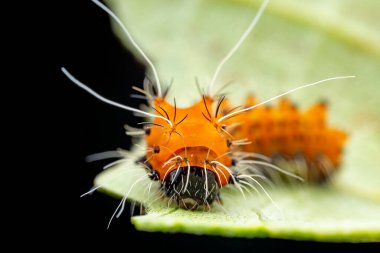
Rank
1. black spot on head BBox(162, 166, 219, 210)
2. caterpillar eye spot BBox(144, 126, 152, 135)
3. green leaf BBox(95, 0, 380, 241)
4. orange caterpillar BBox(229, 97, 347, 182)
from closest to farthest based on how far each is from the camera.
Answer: black spot on head BBox(162, 166, 219, 210), caterpillar eye spot BBox(144, 126, 152, 135), orange caterpillar BBox(229, 97, 347, 182), green leaf BBox(95, 0, 380, 241)

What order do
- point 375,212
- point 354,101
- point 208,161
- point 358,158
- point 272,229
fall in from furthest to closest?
point 354,101 < point 358,158 < point 375,212 < point 208,161 < point 272,229

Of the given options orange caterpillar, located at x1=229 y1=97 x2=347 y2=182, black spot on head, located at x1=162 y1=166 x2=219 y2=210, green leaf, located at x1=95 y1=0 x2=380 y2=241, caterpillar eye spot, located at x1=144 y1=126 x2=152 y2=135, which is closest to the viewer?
black spot on head, located at x1=162 y1=166 x2=219 y2=210

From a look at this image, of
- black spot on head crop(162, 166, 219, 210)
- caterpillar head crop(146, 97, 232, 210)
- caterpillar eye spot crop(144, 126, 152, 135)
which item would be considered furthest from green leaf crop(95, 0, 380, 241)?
black spot on head crop(162, 166, 219, 210)

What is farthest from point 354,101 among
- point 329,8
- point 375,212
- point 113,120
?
point 113,120

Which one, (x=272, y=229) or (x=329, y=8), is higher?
(x=329, y=8)

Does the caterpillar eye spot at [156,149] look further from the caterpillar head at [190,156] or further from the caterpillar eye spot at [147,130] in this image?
the caterpillar eye spot at [147,130]

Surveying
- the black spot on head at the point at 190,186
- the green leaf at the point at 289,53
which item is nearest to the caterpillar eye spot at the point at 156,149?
the black spot on head at the point at 190,186

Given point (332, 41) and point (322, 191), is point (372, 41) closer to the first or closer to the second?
point (332, 41)

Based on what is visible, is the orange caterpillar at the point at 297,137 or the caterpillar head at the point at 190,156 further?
the orange caterpillar at the point at 297,137

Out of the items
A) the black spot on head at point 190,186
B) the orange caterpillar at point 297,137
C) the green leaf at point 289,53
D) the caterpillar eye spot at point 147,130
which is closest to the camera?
the black spot on head at point 190,186

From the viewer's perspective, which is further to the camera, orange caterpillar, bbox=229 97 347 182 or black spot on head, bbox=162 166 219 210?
orange caterpillar, bbox=229 97 347 182

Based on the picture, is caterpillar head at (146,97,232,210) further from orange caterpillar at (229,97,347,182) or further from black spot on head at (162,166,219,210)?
orange caterpillar at (229,97,347,182)
